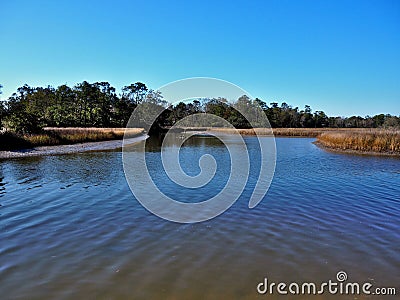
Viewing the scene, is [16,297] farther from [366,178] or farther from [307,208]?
[366,178]

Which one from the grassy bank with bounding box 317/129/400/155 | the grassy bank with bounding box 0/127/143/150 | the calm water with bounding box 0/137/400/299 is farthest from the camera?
the grassy bank with bounding box 317/129/400/155

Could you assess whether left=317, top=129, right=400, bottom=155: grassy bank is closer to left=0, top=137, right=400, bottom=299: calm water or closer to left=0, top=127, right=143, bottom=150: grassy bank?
left=0, top=137, right=400, bottom=299: calm water

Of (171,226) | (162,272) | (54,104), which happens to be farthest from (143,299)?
(54,104)

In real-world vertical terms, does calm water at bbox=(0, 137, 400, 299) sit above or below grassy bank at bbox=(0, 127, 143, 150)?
below

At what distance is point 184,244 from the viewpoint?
522 cm

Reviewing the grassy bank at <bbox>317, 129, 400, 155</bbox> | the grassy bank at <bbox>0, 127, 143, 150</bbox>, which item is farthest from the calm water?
the grassy bank at <bbox>317, 129, 400, 155</bbox>

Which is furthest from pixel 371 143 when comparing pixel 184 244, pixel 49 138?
pixel 49 138

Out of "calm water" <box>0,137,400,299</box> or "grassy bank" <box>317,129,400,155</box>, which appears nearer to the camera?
"calm water" <box>0,137,400,299</box>

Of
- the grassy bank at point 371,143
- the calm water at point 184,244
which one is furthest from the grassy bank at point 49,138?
the grassy bank at point 371,143

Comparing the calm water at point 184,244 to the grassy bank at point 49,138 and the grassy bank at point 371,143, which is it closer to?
the grassy bank at point 49,138

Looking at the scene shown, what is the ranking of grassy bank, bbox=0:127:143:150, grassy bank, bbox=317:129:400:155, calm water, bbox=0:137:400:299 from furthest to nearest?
grassy bank, bbox=317:129:400:155, grassy bank, bbox=0:127:143:150, calm water, bbox=0:137:400:299

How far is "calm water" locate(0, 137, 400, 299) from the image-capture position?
3893mm

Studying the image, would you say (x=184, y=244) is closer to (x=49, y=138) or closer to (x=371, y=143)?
(x=49, y=138)

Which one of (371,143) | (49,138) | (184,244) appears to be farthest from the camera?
(49,138)
